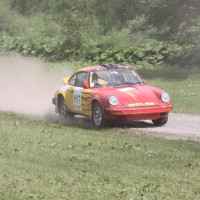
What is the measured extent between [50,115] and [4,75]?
642 inches

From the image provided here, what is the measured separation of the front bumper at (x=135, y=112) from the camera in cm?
1616

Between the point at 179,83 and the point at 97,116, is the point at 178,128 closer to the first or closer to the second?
the point at 97,116

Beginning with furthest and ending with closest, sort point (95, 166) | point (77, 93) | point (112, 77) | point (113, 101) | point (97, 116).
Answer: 1. point (77, 93)
2. point (112, 77)
3. point (97, 116)
4. point (113, 101)
5. point (95, 166)

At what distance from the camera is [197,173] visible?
1011cm

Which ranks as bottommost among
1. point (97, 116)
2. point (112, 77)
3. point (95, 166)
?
point (97, 116)

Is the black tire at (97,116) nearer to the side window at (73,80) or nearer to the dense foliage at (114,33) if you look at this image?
the side window at (73,80)

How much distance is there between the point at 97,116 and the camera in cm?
1675

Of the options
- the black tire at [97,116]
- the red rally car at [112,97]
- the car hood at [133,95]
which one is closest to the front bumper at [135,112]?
the red rally car at [112,97]

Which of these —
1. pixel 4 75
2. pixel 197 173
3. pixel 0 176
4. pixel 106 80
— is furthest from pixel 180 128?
pixel 4 75

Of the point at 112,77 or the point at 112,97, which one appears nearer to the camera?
the point at 112,97

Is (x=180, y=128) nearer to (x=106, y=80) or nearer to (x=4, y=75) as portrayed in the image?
(x=106, y=80)

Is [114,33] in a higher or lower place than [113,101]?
lower

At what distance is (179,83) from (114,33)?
18121 millimetres

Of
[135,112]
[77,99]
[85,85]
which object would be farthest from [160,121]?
[77,99]
